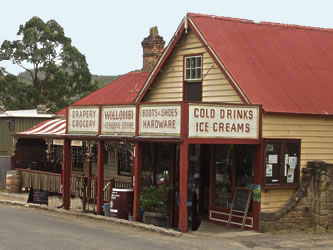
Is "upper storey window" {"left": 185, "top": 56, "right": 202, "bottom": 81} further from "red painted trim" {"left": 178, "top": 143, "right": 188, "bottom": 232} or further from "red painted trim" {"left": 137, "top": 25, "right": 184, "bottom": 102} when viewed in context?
"red painted trim" {"left": 178, "top": 143, "right": 188, "bottom": 232}

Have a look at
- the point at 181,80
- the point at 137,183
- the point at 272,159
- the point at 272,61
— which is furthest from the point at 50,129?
the point at 272,159

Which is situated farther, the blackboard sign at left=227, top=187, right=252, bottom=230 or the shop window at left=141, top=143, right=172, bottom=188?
the shop window at left=141, top=143, right=172, bottom=188

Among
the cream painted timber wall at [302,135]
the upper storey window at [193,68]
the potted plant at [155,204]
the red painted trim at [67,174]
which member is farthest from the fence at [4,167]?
the cream painted timber wall at [302,135]

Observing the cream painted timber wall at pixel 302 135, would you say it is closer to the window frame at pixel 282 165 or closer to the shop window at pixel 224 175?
the window frame at pixel 282 165

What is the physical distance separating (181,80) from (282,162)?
4440mm

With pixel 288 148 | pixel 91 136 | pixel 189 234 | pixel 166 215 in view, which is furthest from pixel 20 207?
pixel 288 148

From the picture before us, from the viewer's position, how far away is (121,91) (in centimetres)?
2748

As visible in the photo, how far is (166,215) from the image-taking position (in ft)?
58.1

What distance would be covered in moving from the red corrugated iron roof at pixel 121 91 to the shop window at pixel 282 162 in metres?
9.20

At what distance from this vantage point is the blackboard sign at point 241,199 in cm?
1762

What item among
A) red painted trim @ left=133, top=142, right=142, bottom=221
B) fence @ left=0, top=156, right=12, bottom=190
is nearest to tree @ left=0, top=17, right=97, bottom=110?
fence @ left=0, top=156, right=12, bottom=190

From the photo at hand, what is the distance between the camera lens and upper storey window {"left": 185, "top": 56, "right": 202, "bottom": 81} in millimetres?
19375

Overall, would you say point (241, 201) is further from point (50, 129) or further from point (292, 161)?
point (50, 129)

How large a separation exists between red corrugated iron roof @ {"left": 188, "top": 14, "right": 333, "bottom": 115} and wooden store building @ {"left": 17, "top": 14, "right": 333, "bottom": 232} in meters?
0.04
